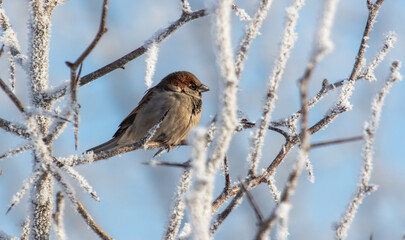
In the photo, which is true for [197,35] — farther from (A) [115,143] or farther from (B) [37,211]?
(B) [37,211]

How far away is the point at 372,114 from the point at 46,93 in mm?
1671

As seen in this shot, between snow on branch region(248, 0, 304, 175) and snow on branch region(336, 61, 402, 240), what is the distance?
27 centimetres

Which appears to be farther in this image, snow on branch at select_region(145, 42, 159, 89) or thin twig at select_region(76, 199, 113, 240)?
snow on branch at select_region(145, 42, 159, 89)

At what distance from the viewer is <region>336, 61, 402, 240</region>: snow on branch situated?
1313 mm

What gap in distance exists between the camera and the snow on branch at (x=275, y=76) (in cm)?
138

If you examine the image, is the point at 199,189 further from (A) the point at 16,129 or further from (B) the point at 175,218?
(A) the point at 16,129

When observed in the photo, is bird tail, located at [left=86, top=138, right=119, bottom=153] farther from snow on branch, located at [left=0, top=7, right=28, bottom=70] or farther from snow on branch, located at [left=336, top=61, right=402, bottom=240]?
snow on branch, located at [left=336, top=61, right=402, bottom=240]

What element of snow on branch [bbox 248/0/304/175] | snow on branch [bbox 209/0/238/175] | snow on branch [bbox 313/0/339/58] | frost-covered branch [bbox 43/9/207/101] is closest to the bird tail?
frost-covered branch [bbox 43/9/207/101]

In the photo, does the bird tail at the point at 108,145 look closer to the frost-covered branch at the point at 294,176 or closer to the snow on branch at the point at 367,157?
the snow on branch at the point at 367,157

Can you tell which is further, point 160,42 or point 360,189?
point 160,42

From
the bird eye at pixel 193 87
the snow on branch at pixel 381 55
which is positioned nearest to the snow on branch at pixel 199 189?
the snow on branch at pixel 381 55

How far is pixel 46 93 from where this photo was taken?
2457mm

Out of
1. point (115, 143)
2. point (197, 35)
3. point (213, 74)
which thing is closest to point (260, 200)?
point (213, 74)

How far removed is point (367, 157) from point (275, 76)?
1.12 ft
